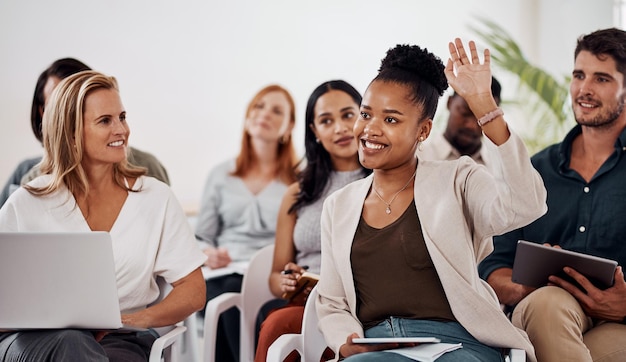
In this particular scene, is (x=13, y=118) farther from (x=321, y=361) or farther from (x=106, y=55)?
(x=321, y=361)

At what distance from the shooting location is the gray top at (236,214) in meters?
4.05

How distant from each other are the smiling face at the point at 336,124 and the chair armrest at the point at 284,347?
99cm

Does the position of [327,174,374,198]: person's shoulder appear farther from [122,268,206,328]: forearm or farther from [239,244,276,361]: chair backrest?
[239,244,276,361]: chair backrest

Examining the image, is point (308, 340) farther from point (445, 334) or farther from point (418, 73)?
point (418, 73)

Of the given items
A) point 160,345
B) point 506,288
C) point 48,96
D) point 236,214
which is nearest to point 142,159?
point 48,96

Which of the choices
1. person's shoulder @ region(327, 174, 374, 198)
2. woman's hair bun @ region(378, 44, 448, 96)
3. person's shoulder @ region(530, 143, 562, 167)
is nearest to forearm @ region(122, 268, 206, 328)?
person's shoulder @ region(327, 174, 374, 198)

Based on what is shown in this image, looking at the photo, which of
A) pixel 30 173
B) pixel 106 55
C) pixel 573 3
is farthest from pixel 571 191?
pixel 573 3

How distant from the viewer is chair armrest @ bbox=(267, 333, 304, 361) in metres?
2.31

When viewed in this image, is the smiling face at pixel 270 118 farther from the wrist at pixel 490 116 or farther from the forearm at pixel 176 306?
the wrist at pixel 490 116

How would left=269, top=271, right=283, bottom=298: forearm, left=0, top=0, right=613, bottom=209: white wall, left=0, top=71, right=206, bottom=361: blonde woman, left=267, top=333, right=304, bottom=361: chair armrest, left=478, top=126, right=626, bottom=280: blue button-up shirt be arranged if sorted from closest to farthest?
left=267, top=333, right=304, bottom=361: chair armrest < left=0, top=71, right=206, bottom=361: blonde woman < left=478, top=126, right=626, bottom=280: blue button-up shirt < left=269, top=271, right=283, bottom=298: forearm < left=0, top=0, right=613, bottom=209: white wall

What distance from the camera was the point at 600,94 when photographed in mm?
2793

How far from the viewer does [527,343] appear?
7.19 feet

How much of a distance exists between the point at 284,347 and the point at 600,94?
1416 mm

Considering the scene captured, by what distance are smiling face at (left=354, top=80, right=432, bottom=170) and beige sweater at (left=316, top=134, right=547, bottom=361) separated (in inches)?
4.2
